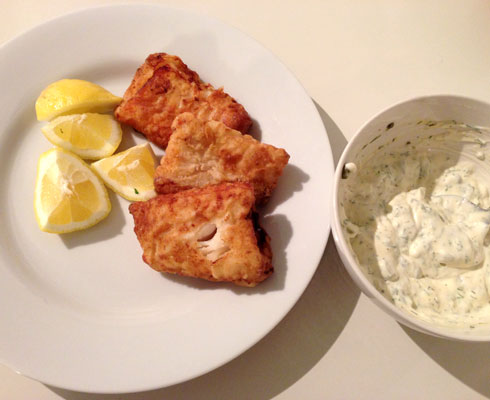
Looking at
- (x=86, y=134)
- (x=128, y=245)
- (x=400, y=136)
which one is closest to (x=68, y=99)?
(x=86, y=134)

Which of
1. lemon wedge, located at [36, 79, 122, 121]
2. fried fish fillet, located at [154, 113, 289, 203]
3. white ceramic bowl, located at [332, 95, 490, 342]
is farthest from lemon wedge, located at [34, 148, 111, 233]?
white ceramic bowl, located at [332, 95, 490, 342]

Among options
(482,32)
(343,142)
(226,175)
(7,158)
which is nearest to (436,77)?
(482,32)

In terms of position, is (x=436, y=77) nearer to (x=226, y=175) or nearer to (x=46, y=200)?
(x=226, y=175)

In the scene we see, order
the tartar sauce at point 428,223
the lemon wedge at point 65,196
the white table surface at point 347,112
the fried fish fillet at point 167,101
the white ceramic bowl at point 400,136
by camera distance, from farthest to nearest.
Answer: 1. the fried fish fillet at point 167,101
2. the lemon wedge at point 65,196
3. the white table surface at point 347,112
4. the tartar sauce at point 428,223
5. the white ceramic bowl at point 400,136

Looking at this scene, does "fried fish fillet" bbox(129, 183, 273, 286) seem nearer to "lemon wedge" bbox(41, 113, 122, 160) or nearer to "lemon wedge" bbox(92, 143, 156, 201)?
"lemon wedge" bbox(92, 143, 156, 201)

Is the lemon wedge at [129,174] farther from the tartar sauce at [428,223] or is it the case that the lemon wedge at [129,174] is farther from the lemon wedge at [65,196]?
the tartar sauce at [428,223]

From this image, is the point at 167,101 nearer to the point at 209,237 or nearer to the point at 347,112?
the point at 209,237

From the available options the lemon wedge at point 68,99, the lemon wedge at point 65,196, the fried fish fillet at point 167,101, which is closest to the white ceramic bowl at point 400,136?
the fried fish fillet at point 167,101
